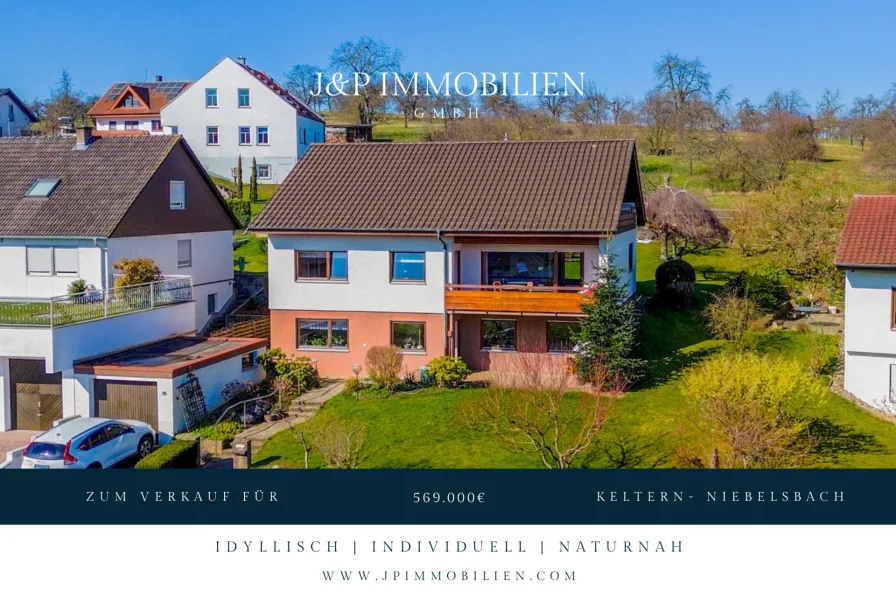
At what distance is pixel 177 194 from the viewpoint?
25.6 meters

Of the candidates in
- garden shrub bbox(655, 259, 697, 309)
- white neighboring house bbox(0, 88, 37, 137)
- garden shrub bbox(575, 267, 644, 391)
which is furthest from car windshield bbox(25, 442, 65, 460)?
white neighboring house bbox(0, 88, 37, 137)

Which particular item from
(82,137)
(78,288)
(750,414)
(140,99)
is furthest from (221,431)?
(140,99)

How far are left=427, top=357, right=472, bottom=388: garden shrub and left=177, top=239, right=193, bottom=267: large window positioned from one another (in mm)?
8781

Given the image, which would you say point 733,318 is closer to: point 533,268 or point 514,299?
point 533,268

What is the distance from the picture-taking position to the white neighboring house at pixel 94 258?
1952 centimetres

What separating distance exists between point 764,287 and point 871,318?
6714 mm

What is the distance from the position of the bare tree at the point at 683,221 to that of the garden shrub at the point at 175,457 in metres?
19.3

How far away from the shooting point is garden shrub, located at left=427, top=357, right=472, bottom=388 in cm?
2109

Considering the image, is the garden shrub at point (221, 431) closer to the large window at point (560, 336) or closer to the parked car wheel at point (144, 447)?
the parked car wheel at point (144, 447)

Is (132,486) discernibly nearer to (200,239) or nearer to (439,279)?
(439,279)

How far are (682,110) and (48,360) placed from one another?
90.0ft

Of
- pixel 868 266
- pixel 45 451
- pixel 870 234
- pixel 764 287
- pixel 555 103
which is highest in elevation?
pixel 555 103

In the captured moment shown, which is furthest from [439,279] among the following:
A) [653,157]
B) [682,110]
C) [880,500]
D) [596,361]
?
[653,157]
